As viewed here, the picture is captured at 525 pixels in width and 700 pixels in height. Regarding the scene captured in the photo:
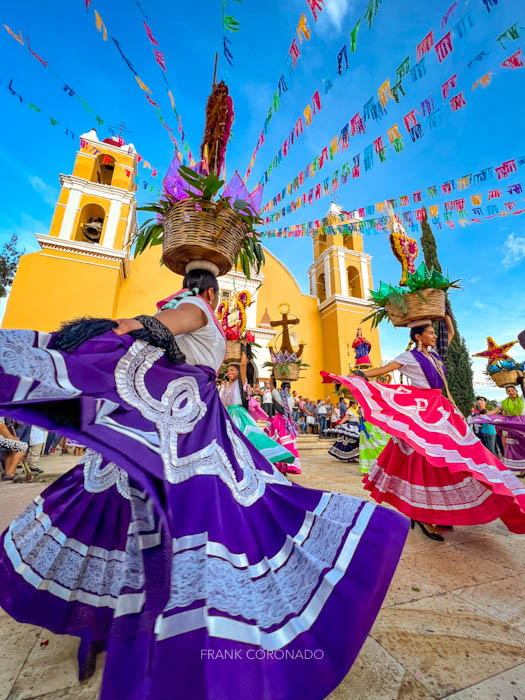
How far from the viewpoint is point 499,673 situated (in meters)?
1.03

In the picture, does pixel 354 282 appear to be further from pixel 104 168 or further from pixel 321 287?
pixel 104 168

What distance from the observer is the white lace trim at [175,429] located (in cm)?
91

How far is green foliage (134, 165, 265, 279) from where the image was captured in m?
1.70

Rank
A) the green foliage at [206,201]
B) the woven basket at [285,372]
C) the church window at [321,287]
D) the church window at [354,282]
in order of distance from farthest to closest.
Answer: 1. the church window at [321,287]
2. the church window at [354,282]
3. the woven basket at [285,372]
4. the green foliage at [206,201]

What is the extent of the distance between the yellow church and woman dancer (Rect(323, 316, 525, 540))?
23.5 feet

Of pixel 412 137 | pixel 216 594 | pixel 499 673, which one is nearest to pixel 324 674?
pixel 216 594

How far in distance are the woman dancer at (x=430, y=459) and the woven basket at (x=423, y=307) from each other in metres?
0.11

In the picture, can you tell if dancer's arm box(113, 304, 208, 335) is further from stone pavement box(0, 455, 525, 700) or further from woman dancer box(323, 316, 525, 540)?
woman dancer box(323, 316, 525, 540)

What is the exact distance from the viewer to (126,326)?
0.99 m

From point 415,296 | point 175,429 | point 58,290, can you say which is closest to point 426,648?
point 175,429

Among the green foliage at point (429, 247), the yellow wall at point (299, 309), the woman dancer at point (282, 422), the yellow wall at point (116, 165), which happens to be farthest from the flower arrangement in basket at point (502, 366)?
the yellow wall at point (116, 165)

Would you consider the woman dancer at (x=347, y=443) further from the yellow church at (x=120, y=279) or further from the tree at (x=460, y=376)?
the tree at (x=460, y=376)

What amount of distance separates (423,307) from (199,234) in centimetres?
230
